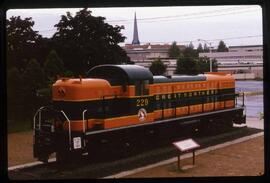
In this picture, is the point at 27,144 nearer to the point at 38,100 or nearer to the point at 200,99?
the point at 38,100

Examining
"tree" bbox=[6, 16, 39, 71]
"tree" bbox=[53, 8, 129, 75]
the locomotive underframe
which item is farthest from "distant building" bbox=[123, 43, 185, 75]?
"tree" bbox=[6, 16, 39, 71]

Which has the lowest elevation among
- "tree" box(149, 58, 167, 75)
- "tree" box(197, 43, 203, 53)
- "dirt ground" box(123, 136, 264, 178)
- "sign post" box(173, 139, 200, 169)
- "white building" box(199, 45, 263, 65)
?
"dirt ground" box(123, 136, 264, 178)

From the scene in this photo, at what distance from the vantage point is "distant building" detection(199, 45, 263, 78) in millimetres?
5215

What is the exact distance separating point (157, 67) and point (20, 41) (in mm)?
1864

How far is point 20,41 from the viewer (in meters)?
5.35

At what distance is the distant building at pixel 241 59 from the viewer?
205 inches

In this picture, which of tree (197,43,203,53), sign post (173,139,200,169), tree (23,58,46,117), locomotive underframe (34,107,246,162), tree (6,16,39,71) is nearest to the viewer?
tree (6,16,39,71)

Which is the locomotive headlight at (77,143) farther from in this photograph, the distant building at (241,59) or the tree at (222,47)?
the tree at (222,47)

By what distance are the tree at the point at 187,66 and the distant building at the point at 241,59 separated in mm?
239

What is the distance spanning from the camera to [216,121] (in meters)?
6.91

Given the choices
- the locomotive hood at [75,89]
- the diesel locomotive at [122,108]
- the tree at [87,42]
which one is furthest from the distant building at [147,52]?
the locomotive hood at [75,89]

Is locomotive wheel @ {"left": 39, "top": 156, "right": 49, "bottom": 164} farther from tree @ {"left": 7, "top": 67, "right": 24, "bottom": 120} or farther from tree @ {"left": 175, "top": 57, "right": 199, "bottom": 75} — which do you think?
tree @ {"left": 175, "top": 57, "right": 199, "bottom": 75}

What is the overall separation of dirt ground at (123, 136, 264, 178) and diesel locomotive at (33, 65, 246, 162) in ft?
2.55

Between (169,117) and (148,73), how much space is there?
0.88 m
